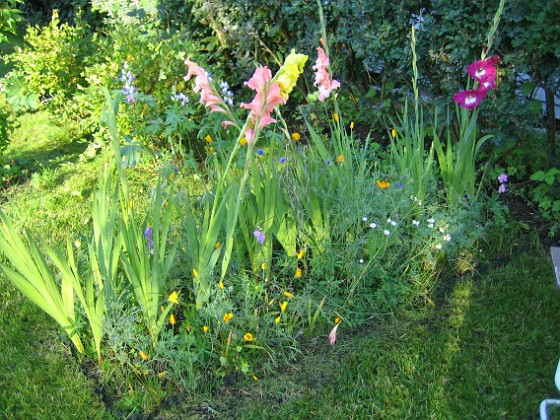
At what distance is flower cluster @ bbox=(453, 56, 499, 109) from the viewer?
9.46ft

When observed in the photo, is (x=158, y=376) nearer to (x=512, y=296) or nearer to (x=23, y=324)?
(x=23, y=324)

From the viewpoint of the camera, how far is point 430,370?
7.96ft

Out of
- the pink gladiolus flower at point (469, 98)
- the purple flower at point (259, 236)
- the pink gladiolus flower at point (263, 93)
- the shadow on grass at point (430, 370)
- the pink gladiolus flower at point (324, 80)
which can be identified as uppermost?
the pink gladiolus flower at point (263, 93)

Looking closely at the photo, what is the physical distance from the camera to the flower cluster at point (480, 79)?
2.88 meters

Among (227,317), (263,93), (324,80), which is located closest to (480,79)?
(324,80)

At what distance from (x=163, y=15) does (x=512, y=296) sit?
3569 mm

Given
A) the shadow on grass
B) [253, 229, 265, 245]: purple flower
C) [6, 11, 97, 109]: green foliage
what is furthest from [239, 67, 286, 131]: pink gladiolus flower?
[6, 11, 97, 109]: green foliage

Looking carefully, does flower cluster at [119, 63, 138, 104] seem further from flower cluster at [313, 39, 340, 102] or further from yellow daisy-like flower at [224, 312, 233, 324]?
yellow daisy-like flower at [224, 312, 233, 324]

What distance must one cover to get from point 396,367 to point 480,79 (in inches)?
57.0

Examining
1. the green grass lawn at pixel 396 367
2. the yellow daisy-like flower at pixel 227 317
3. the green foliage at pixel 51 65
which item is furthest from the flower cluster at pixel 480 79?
the green foliage at pixel 51 65

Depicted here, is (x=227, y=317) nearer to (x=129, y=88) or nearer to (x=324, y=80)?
(x=324, y=80)

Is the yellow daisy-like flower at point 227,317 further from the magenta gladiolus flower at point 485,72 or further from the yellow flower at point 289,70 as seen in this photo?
the magenta gladiolus flower at point 485,72

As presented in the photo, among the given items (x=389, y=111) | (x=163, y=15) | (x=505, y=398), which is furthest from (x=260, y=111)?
(x=163, y=15)

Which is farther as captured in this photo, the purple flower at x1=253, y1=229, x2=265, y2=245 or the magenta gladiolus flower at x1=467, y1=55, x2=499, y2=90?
the magenta gladiolus flower at x1=467, y1=55, x2=499, y2=90
